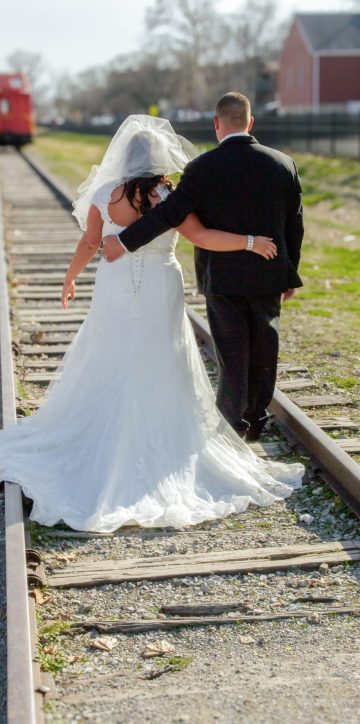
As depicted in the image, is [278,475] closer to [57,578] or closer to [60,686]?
[57,578]

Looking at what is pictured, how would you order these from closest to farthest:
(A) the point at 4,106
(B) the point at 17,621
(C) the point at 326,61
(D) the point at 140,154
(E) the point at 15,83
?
(B) the point at 17,621, (D) the point at 140,154, (E) the point at 15,83, (A) the point at 4,106, (C) the point at 326,61

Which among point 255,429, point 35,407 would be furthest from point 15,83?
point 255,429

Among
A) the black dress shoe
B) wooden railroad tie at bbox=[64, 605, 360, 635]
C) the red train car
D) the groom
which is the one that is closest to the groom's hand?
the groom

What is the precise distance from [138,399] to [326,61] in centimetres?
6998

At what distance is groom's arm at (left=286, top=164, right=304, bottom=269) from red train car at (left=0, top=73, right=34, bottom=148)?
37.1m

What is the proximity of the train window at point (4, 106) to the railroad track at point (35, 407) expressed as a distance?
28117mm

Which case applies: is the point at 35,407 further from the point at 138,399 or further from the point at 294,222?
the point at 294,222

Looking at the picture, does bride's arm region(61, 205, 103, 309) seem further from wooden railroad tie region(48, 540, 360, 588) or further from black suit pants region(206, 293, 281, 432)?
wooden railroad tie region(48, 540, 360, 588)

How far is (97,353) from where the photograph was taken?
5410mm

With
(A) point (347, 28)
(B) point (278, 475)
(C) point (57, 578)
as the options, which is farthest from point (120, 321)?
(A) point (347, 28)

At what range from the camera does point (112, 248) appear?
5230 mm

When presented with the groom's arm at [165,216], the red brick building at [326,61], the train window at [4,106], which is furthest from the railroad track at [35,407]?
the red brick building at [326,61]

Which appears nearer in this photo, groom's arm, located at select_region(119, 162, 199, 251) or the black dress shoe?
groom's arm, located at select_region(119, 162, 199, 251)

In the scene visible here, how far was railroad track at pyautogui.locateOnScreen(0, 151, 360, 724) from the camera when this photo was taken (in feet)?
11.4
